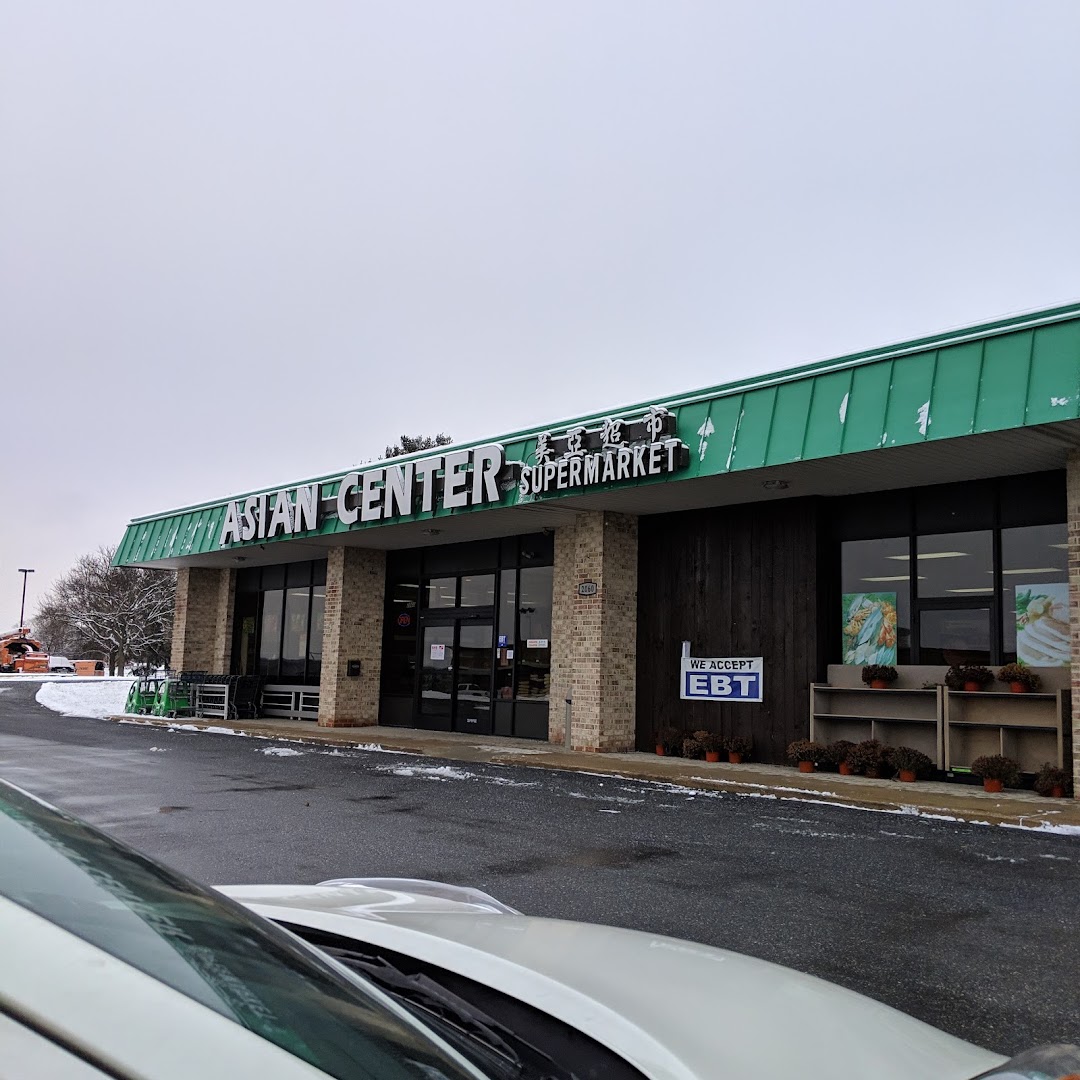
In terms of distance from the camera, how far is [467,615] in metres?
20.4

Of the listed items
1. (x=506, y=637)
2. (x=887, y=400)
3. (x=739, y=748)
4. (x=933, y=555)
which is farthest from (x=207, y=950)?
(x=506, y=637)

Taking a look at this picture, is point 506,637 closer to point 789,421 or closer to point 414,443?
point 789,421

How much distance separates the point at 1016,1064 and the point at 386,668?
21335mm

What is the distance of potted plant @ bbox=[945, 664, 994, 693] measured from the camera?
41.1ft

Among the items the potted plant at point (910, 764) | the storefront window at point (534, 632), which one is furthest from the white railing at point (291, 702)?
the potted plant at point (910, 764)

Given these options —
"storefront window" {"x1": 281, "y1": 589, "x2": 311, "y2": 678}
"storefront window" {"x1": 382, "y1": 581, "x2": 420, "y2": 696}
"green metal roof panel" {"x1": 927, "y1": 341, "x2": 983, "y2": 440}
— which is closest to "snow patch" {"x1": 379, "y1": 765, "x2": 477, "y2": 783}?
"green metal roof panel" {"x1": 927, "y1": 341, "x2": 983, "y2": 440}

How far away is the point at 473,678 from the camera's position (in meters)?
20.1

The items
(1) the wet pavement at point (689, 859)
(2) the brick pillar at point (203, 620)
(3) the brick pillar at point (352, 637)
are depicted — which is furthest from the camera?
(2) the brick pillar at point (203, 620)

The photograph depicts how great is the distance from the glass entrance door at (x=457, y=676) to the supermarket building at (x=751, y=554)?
0.06 meters

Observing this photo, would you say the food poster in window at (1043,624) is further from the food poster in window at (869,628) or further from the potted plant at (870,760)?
the potted plant at (870,760)

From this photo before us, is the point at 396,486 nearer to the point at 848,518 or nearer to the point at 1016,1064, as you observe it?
the point at 848,518

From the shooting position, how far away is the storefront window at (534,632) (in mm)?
18688

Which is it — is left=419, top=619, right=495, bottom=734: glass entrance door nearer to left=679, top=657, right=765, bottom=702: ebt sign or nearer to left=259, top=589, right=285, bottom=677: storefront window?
left=679, top=657, right=765, bottom=702: ebt sign

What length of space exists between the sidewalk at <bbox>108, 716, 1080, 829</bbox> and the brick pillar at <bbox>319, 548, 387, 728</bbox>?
5.05 feet
